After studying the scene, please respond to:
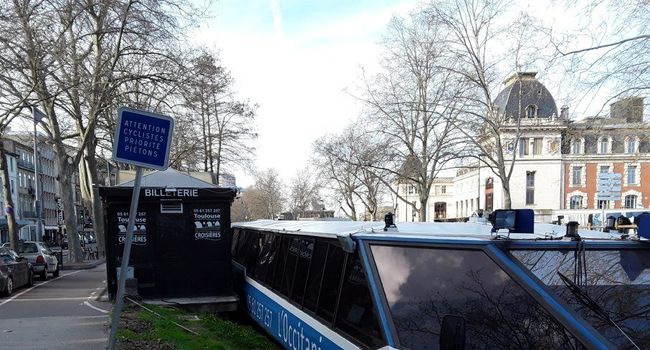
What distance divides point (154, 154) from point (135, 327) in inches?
146

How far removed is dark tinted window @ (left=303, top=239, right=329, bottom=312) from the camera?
527cm

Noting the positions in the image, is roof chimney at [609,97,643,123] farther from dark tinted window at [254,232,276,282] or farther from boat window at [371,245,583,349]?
boat window at [371,245,583,349]

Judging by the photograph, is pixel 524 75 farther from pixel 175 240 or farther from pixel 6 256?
pixel 6 256

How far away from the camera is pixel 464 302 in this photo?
3336 mm

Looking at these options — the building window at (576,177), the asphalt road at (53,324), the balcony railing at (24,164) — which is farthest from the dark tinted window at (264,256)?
the building window at (576,177)

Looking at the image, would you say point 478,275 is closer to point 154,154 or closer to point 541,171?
point 154,154

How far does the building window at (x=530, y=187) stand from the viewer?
263 ft

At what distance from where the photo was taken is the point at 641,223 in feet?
12.3

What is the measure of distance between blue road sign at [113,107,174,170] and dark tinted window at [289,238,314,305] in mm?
1829

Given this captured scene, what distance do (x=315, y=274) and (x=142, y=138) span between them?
2.16 m

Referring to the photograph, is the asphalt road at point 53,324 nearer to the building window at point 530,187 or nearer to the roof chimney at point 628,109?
the roof chimney at point 628,109

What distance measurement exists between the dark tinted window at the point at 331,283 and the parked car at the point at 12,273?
13.2 m

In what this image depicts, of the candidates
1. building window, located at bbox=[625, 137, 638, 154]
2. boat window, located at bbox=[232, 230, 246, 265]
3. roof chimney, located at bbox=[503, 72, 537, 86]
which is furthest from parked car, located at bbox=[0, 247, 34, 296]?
building window, located at bbox=[625, 137, 638, 154]

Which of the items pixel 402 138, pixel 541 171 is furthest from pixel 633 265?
pixel 541 171
